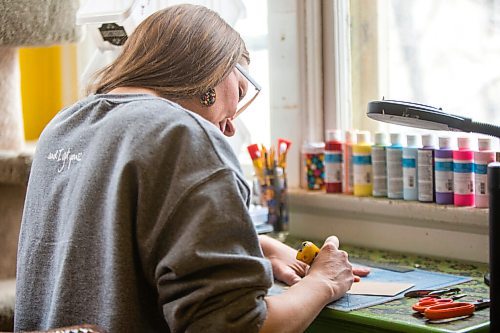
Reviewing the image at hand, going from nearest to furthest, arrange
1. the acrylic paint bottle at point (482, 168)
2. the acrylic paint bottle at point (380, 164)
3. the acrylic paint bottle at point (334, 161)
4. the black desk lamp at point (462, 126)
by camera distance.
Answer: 1. the black desk lamp at point (462, 126)
2. the acrylic paint bottle at point (482, 168)
3. the acrylic paint bottle at point (380, 164)
4. the acrylic paint bottle at point (334, 161)

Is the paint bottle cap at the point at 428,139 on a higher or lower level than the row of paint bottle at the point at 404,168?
higher

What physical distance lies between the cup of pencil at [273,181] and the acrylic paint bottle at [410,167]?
355mm

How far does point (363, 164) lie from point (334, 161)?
0.10 m

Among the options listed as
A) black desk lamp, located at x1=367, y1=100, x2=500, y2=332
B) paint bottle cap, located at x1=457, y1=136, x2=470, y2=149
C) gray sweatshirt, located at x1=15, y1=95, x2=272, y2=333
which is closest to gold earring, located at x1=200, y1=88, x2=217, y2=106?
gray sweatshirt, located at x1=15, y1=95, x2=272, y2=333

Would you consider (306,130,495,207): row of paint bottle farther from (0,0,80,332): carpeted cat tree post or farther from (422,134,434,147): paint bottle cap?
(0,0,80,332): carpeted cat tree post

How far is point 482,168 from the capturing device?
198 centimetres

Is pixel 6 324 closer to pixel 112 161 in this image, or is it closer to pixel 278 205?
pixel 278 205

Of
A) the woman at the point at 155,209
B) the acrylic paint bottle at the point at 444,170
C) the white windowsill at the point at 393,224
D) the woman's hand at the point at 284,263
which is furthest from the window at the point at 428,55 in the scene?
the woman at the point at 155,209

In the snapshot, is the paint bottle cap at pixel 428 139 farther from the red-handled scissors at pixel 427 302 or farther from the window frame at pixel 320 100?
the red-handled scissors at pixel 427 302

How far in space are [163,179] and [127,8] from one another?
997 mm

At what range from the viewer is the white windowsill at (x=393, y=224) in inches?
80.1

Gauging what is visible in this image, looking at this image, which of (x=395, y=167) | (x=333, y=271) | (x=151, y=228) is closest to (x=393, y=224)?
(x=395, y=167)

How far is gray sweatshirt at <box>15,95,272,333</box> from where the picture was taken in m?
1.29

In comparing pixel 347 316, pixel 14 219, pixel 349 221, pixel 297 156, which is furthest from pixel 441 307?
pixel 14 219
